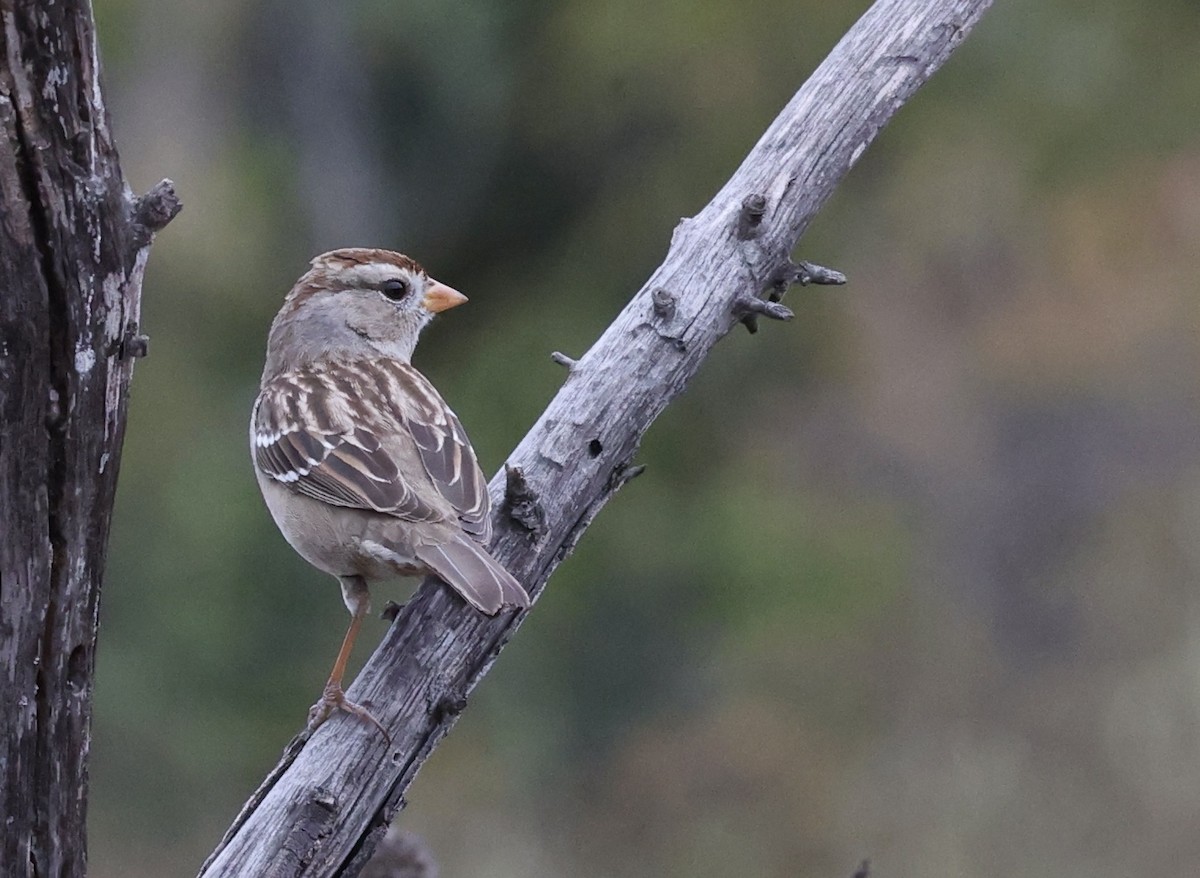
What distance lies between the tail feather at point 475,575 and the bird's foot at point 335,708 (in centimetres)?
32

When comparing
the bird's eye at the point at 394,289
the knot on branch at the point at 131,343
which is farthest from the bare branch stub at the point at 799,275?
the knot on branch at the point at 131,343

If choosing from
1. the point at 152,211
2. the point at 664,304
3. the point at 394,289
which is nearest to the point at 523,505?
the point at 664,304

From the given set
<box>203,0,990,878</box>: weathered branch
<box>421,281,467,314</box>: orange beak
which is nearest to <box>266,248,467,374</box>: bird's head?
<box>421,281,467,314</box>: orange beak

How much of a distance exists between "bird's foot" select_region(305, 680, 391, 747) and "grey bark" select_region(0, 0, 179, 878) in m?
0.73

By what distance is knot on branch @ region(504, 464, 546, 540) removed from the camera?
11.8ft

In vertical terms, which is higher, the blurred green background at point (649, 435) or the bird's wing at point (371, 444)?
the blurred green background at point (649, 435)

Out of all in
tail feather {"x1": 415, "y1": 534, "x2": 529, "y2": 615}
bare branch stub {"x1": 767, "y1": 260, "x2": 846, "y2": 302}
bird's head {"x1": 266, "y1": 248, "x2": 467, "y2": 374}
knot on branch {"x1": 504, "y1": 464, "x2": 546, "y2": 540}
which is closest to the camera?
tail feather {"x1": 415, "y1": 534, "x2": 529, "y2": 615}

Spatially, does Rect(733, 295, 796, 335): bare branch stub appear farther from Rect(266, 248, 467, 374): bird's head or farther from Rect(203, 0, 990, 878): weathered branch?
Rect(266, 248, 467, 374): bird's head

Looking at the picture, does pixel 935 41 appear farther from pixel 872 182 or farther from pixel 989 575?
pixel 989 575

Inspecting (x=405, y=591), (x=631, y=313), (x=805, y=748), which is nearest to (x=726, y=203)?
(x=631, y=313)

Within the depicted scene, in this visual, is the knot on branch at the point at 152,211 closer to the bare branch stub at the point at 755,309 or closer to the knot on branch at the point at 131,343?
the knot on branch at the point at 131,343

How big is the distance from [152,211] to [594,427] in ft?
5.05

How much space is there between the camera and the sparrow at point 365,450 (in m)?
3.77

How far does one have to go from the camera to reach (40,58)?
2.25m
